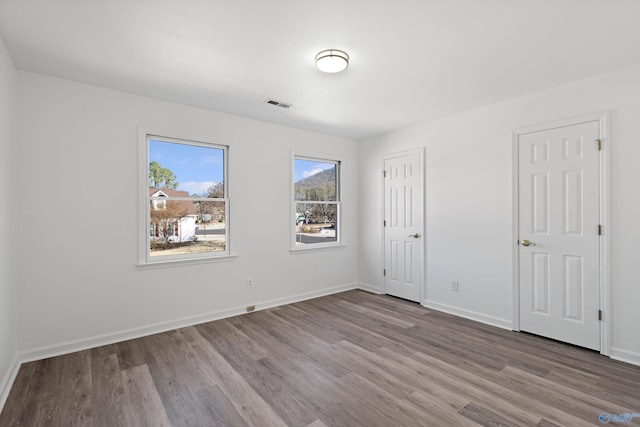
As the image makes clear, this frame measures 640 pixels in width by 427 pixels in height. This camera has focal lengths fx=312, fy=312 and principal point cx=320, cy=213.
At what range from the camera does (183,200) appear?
11.9ft

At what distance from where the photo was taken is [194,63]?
260cm

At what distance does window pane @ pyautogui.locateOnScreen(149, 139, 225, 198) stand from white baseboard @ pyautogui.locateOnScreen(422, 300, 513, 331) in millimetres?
3123

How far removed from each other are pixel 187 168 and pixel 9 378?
7.72ft

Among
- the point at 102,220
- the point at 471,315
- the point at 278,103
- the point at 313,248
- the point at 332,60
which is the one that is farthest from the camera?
the point at 313,248

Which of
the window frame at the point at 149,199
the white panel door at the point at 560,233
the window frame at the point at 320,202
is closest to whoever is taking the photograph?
the white panel door at the point at 560,233

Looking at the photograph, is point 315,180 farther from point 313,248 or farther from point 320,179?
point 313,248

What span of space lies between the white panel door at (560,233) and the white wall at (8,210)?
15.1 ft

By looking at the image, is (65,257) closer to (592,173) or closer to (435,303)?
(435,303)

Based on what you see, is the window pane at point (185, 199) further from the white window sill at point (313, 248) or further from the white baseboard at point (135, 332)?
the white window sill at point (313, 248)

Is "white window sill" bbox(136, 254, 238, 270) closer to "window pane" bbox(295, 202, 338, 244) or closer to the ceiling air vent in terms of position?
"window pane" bbox(295, 202, 338, 244)

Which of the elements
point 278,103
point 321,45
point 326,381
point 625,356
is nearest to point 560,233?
point 625,356

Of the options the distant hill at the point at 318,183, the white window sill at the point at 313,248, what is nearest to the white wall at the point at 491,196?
the white window sill at the point at 313,248

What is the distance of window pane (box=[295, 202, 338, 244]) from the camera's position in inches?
186

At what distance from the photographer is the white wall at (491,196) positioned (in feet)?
8.84
